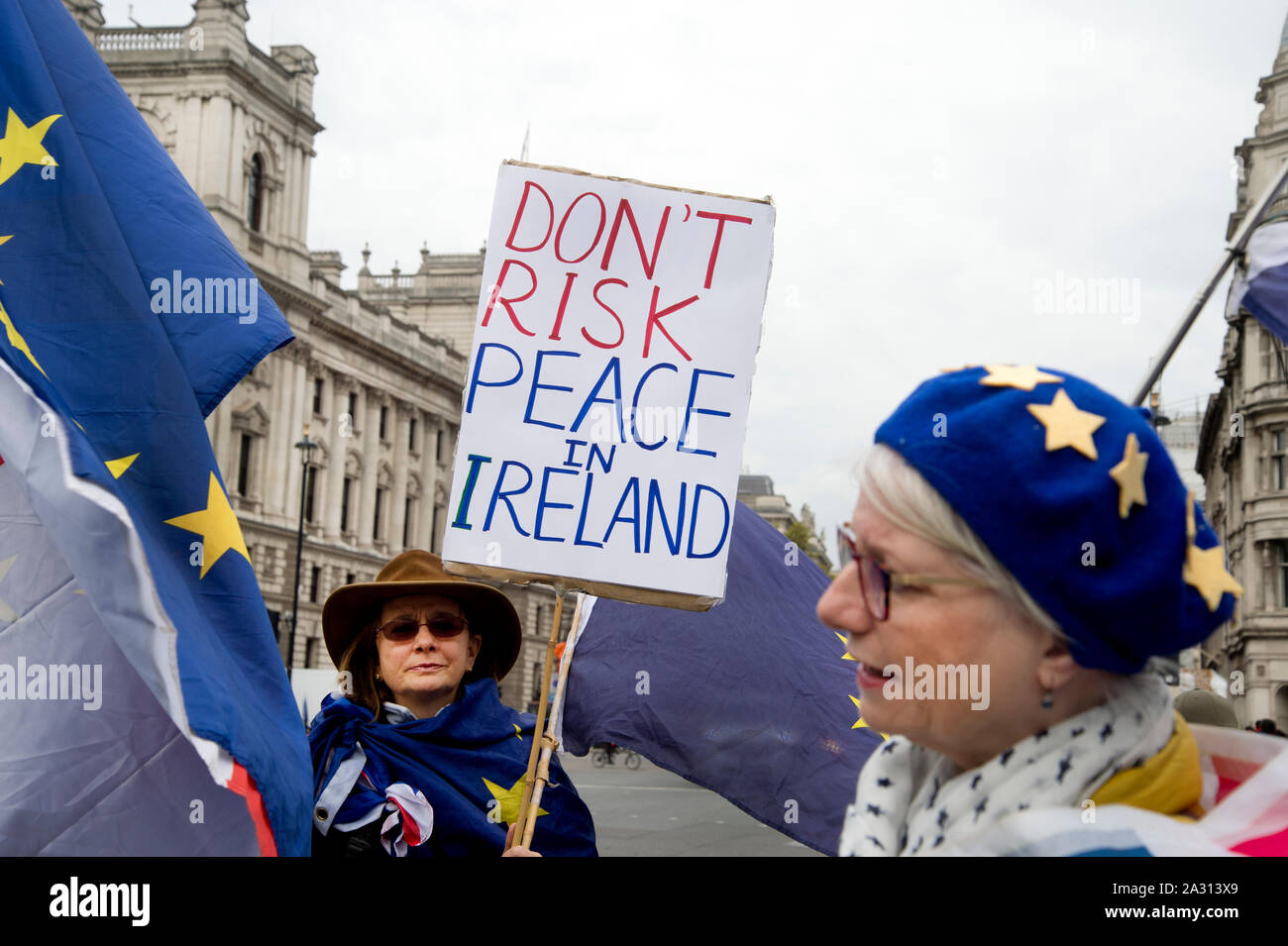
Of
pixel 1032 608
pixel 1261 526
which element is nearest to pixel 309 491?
pixel 1261 526

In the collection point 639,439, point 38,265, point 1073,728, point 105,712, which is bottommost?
point 105,712

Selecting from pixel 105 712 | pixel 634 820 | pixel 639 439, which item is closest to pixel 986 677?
pixel 639 439

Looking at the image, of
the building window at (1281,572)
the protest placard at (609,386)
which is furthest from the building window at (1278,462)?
the protest placard at (609,386)

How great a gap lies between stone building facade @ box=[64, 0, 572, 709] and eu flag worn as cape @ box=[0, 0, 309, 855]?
117ft

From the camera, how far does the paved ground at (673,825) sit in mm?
12375

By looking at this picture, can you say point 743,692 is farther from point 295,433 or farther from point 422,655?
point 295,433

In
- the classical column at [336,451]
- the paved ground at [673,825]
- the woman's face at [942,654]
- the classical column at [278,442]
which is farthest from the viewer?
the classical column at [336,451]

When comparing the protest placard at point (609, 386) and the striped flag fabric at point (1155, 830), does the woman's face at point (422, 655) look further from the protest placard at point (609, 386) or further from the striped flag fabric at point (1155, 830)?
the striped flag fabric at point (1155, 830)

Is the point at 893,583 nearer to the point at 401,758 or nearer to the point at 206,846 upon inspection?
the point at 206,846

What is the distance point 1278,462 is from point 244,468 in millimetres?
32905

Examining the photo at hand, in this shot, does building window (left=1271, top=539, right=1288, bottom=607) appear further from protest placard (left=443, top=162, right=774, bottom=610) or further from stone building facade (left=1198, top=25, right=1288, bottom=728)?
protest placard (left=443, top=162, right=774, bottom=610)

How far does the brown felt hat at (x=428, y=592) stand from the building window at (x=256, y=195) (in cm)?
4432

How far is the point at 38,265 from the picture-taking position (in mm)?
2865

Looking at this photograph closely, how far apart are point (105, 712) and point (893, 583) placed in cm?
201
